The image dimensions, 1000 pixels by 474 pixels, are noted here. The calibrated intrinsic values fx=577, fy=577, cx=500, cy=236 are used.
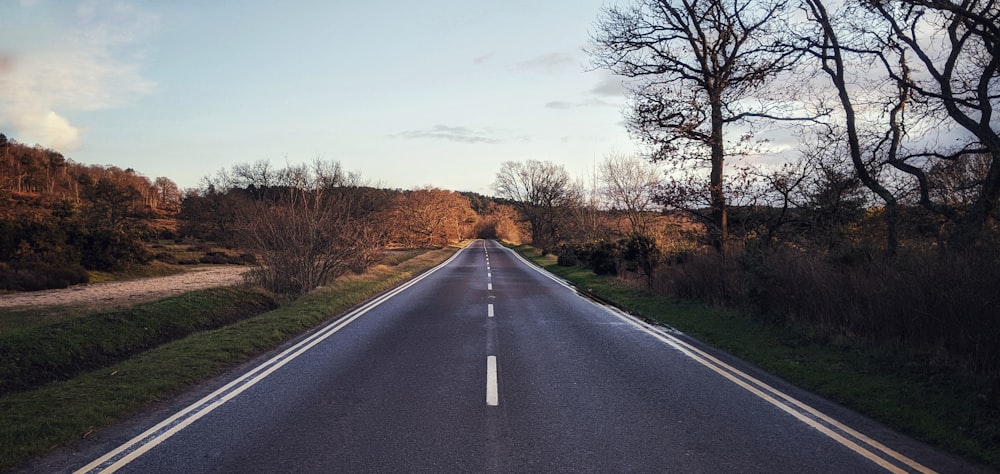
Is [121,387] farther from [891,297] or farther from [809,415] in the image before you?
[891,297]

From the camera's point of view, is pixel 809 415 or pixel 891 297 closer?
pixel 809 415

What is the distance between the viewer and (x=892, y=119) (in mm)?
13273

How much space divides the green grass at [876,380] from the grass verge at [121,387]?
8.10 m

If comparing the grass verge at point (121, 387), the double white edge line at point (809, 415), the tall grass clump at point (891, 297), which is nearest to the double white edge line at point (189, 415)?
the grass verge at point (121, 387)

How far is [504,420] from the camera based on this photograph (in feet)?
19.0

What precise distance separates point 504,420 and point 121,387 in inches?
200

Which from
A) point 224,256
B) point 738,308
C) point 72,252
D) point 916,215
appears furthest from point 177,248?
point 916,215

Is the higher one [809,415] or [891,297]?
[891,297]

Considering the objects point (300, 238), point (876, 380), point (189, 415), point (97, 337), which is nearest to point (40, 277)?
point (300, 238)

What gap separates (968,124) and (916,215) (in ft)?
6.84

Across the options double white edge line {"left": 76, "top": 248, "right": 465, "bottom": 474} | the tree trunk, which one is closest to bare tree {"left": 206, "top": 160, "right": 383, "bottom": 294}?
double white edge line {"left": 76, "top": 248, "right": 465, "bottom": 474}

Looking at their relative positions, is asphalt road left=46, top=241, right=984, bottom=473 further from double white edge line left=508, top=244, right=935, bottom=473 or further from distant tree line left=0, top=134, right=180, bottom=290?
distant tree line left=0, top=134, right=180, bottom=290

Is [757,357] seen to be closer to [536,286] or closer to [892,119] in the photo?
[892,119]

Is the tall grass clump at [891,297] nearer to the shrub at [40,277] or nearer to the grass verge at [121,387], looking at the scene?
the grass verge at [121,387]
